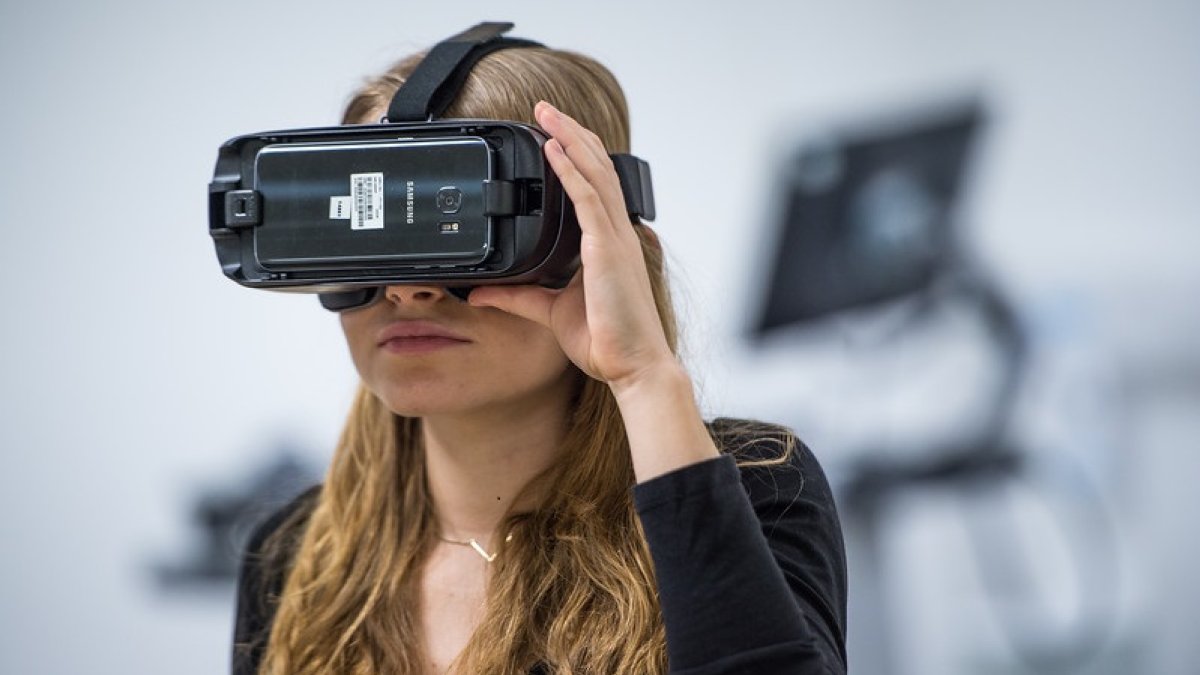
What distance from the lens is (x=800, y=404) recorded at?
57.6 inches

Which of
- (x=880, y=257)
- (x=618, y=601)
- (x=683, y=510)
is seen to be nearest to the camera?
(x=683, y=510)

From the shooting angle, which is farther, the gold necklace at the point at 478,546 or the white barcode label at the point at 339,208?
the gold necklace at the point at 478,546

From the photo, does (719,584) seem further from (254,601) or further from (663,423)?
(254,601)

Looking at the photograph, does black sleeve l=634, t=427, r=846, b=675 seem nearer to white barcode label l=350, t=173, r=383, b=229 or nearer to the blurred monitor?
white barcode label l=350, t=173, r=383, b=229

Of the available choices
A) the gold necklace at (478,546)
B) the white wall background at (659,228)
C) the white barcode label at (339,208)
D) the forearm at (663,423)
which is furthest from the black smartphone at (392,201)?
the white wall background at (659,228)

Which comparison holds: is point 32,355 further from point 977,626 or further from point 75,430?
point 977,626

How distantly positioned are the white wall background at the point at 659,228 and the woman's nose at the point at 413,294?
0.70 meters

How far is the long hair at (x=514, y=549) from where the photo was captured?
0.74 m

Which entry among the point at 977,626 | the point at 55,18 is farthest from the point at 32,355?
the point at 977,626

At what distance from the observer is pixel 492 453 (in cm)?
82

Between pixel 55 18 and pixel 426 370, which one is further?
pixel 55 18

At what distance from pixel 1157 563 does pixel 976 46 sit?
613mm

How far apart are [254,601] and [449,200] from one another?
41cm

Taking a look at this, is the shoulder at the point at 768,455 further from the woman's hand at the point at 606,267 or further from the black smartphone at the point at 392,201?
the black smartphone at the point at 392,201
